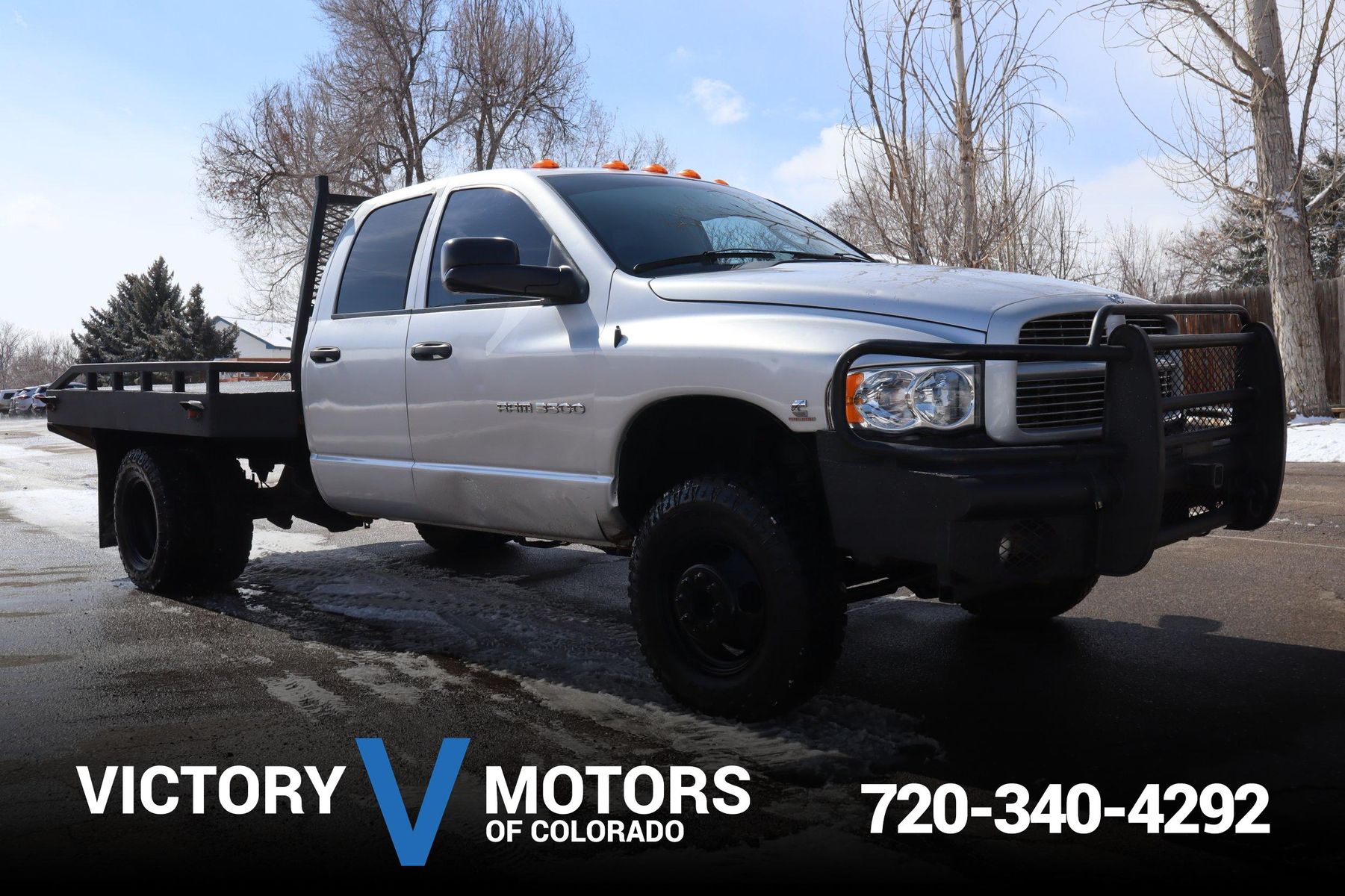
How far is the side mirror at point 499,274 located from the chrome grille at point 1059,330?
1656 millimetres

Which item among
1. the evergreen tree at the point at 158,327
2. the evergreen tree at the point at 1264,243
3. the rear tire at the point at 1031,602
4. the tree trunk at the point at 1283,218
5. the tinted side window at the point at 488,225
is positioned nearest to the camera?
the tinted side window at the point at 488,225

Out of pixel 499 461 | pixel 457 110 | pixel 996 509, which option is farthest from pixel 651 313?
pixel 457 110

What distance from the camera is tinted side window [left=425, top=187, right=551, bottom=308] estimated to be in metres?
4.87

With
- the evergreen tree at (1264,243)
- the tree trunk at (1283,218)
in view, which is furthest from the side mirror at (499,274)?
the evergreen tree at (1264,243)

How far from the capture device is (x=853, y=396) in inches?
142

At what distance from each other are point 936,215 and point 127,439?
1286cm

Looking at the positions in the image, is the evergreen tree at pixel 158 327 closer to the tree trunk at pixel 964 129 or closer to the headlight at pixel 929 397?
the tree trunk at pixel 964 129

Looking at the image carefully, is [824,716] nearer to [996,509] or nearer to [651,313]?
[996,509]

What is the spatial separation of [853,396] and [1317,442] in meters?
13.1

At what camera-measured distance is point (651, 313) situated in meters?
4.21

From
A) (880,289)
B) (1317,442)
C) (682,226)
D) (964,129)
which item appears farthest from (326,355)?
(1317,442)

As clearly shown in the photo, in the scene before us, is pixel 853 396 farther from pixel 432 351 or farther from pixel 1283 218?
pixel 1283 218

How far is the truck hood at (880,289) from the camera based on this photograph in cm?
365

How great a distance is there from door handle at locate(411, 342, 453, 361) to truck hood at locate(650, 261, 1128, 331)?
3.65 feet
